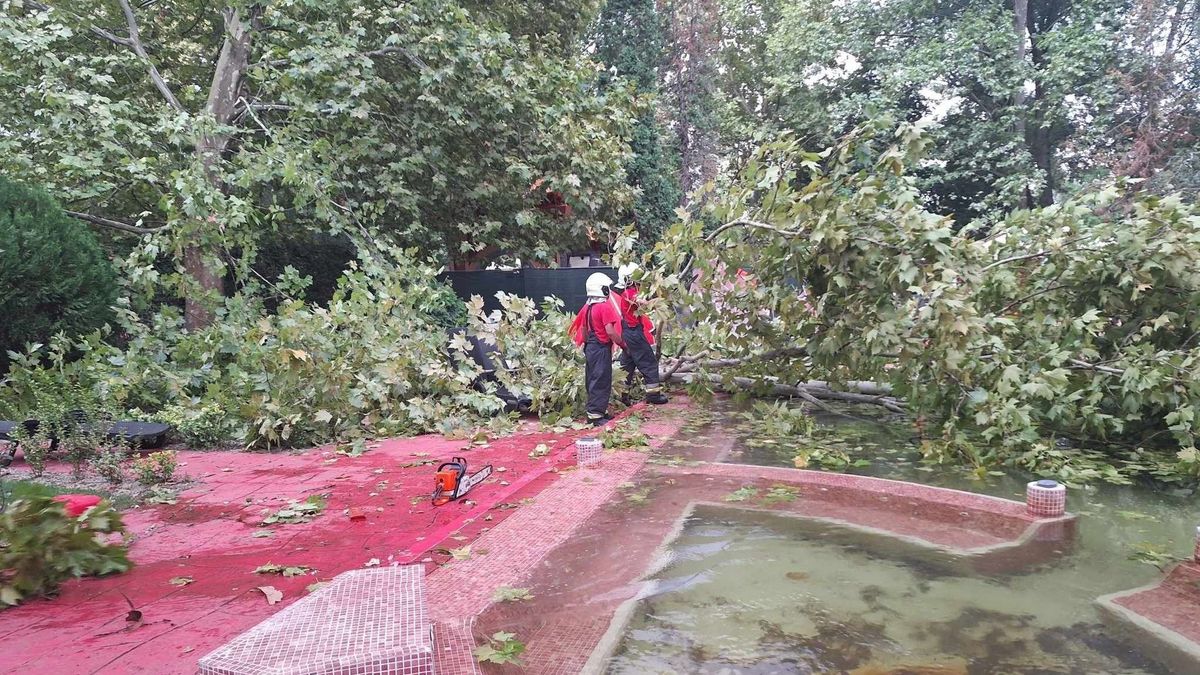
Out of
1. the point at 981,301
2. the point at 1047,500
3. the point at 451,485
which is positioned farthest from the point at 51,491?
the point at 981,301

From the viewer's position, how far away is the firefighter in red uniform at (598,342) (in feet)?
23.6

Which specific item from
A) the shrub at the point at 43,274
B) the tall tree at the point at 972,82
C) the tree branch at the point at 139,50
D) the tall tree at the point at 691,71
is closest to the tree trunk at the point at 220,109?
the tree branch at the point at 139,50

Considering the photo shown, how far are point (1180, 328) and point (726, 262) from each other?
3.68 m

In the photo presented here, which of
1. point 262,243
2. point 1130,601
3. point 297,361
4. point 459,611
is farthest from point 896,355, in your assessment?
point 262,243

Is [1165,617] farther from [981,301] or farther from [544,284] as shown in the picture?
[544,284]

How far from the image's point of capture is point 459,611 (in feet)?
10.2

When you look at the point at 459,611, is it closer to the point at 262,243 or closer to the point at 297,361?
the point at 297,361

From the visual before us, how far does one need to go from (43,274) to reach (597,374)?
5384 millimetres

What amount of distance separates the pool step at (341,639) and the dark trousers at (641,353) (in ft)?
16.6

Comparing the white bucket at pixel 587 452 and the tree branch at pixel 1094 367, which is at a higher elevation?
the tree branch at pixel 1094 367

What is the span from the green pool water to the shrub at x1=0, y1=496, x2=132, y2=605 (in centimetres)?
254

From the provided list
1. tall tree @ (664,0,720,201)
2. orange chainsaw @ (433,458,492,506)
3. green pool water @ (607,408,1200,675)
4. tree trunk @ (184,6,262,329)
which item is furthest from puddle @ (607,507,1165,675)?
tall tree @ (664,0,720,201)

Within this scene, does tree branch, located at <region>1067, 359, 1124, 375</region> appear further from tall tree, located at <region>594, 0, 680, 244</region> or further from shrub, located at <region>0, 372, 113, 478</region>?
tall tree, located at <region>594, 0, 680, 244</region>

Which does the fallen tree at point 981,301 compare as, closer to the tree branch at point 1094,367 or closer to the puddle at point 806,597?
the tree branch at point 1094,367
